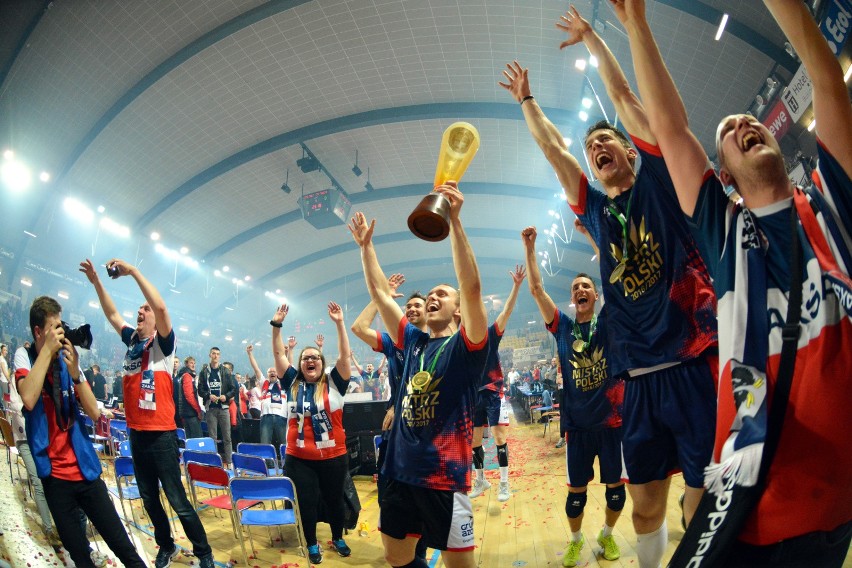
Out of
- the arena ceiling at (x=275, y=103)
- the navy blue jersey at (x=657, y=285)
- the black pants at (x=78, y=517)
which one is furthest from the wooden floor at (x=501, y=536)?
the arena ceiling at (x=275, y=103)

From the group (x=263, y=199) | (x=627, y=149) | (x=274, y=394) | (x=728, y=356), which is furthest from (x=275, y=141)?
(x=728, y=356)

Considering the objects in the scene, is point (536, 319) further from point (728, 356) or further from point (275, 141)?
point (728, 356)

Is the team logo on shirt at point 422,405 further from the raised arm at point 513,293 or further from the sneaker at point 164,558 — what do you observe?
the sneaker at point 164,558

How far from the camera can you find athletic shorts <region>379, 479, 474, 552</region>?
76.1 inches

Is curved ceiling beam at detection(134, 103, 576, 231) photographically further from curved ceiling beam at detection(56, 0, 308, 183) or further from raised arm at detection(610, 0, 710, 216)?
raised arm at detection(610, 0, 710, 216)

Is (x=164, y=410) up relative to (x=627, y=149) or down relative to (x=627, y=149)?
down

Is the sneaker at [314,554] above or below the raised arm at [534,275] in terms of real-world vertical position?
below

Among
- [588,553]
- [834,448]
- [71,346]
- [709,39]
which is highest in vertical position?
[709,39]

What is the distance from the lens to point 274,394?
7168 millimetres

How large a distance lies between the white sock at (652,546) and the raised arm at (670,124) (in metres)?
1.63

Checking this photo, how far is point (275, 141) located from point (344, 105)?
2945mm

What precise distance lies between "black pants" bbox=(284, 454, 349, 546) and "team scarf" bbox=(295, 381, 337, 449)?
0.18 metres

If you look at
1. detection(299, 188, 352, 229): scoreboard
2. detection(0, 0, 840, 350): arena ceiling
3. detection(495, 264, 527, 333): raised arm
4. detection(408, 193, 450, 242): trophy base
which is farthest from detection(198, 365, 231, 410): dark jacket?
detection(299, 188, 352, 229): scoreboard

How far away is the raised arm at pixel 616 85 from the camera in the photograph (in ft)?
5.07
